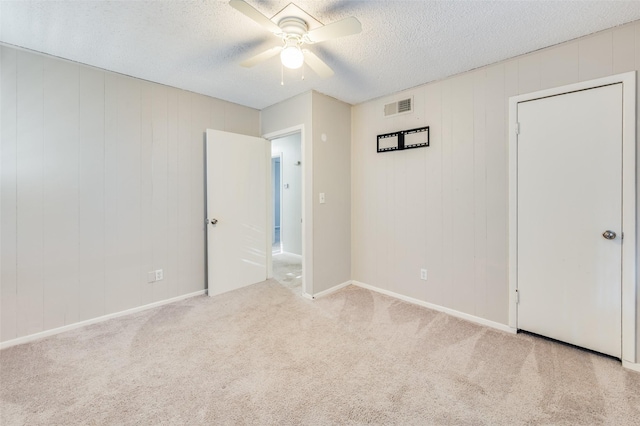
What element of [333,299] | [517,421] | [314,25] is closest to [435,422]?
[517,421]

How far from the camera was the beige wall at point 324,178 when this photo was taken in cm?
329

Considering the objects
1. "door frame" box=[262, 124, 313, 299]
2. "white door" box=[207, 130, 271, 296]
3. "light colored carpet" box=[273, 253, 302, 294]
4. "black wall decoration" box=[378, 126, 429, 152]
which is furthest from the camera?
"light colored carpet" box=[273, 253, 302, 294]

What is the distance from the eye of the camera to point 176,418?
154 cm

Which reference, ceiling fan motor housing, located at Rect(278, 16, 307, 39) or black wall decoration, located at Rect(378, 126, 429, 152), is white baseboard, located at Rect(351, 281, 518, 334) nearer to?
black wall decoration, located at Rect(378, 126, 429, 152)

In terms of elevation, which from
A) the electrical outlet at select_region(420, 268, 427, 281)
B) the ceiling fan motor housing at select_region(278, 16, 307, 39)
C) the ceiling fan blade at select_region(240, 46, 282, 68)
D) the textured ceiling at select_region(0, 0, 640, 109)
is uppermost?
the textured ceiling at select_region(0, 0, 640, 109)

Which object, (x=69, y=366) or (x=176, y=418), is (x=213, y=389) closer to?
(x=176, y=418)

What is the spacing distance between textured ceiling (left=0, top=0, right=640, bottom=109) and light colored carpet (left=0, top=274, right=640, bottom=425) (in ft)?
7.97

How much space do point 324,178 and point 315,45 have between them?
1493mm

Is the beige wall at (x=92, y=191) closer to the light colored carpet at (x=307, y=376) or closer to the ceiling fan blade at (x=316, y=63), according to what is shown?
the light colored carpet at (x=307, y=376)

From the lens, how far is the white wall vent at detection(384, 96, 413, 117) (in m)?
3.13

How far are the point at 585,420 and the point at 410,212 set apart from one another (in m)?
2.05

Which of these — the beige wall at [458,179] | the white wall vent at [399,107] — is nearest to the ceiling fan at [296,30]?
the white wall vent at [399,107]

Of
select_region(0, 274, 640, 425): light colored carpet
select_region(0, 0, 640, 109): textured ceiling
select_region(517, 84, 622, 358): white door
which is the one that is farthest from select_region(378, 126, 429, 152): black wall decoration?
select_region(0, 274, 640, 425): light colored carpet

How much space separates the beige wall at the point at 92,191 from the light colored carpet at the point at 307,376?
39cm
